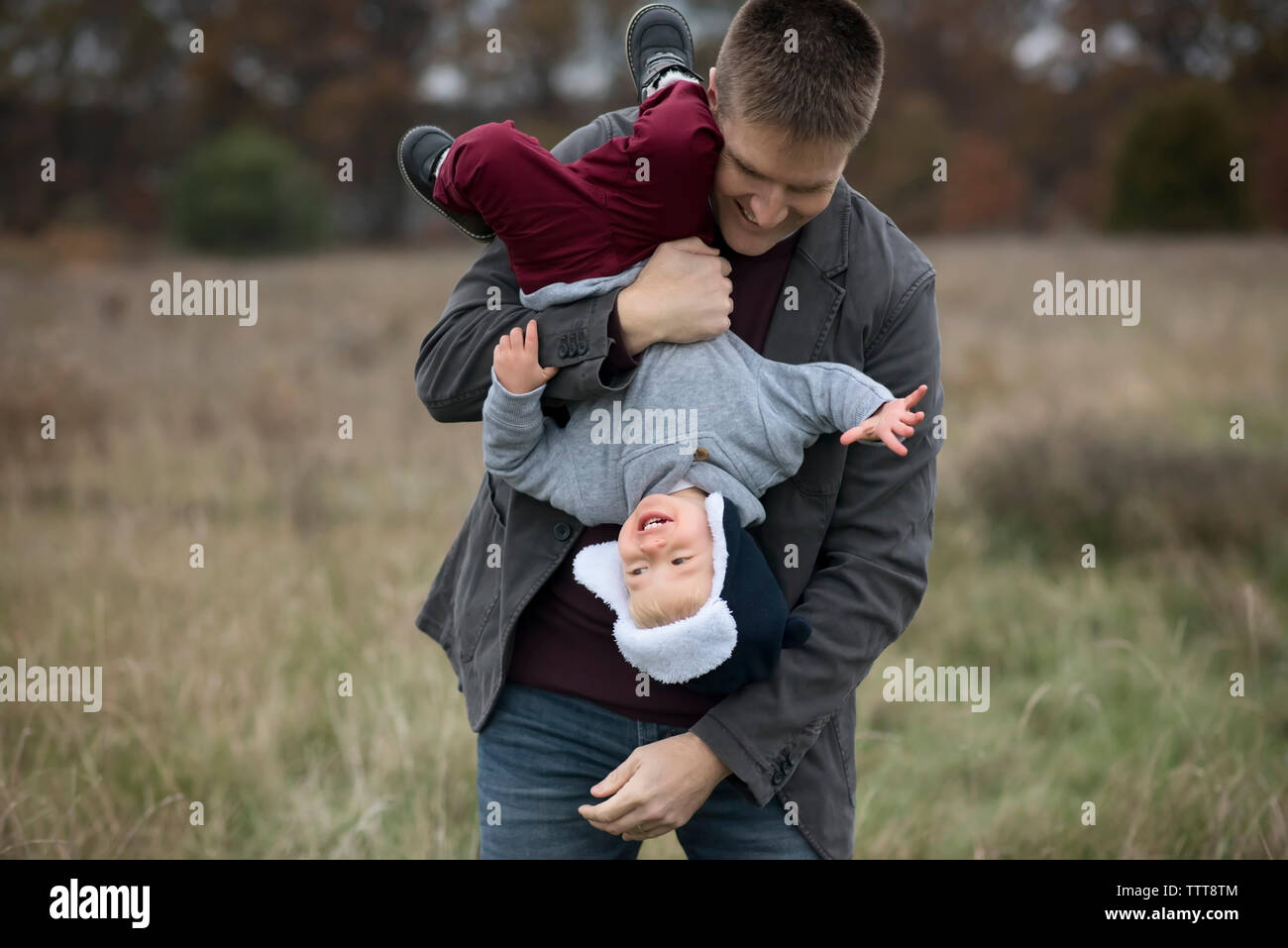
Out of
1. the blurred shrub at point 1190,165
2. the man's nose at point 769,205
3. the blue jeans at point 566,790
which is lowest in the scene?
the blue jeans at point 566,790

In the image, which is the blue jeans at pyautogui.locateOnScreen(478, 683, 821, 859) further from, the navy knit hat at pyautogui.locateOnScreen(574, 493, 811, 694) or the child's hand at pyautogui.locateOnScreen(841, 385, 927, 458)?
the child's hand at pyautogui.locateOnScreen(841, 385, 927, 458)

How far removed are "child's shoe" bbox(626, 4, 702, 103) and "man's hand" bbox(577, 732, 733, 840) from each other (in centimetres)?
111

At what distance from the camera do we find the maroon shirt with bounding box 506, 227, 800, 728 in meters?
1.88

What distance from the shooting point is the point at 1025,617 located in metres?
5.00

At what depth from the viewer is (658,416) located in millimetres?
1807

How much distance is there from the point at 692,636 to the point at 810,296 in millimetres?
603

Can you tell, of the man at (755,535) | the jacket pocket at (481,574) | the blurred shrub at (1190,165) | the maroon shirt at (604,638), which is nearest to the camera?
the man at (755,535)

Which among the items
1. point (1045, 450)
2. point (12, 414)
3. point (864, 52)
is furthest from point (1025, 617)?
point (12, 414)

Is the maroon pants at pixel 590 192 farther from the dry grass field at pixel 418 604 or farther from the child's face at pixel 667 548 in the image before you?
the dry grass field at pixel 418 604

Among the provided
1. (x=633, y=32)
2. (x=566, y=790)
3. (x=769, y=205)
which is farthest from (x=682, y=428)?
(x=633, y=32)

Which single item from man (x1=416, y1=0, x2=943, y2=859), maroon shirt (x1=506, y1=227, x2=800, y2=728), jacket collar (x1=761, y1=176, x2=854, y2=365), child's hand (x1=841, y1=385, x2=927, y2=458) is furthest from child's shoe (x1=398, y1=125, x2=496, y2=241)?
child's hand (x1=841, y1=385, x2=927, y2=458)

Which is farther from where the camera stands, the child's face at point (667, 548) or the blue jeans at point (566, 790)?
the blue jeans at point (566, 790)

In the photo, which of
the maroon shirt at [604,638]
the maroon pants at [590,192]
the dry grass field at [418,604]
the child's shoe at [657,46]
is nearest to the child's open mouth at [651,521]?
the maroon shirt at [604,638]

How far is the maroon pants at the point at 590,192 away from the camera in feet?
5.78
